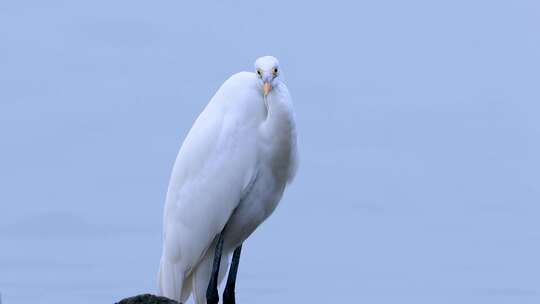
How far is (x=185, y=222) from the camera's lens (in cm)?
1562

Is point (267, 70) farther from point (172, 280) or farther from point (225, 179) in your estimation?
point (172, 280)

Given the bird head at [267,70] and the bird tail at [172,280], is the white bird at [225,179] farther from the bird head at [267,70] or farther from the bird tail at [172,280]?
the bird head at [267,70]

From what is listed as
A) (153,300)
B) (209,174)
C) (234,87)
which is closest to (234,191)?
(209,174)

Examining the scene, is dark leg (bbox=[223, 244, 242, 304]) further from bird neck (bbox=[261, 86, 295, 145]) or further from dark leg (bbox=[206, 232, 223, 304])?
bird neck (bbox=[261, 86, 295, 145])

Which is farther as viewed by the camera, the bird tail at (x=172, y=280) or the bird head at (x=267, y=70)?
the bird tail at (x=172, y=280)

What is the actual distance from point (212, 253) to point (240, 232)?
56cm

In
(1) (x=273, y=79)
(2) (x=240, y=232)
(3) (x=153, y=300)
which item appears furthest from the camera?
(2) (x=240, y=232)

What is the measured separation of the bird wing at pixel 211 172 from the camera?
15.1 metres

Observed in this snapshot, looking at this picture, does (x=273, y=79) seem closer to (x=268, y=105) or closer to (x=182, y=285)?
(x=268, y=105)

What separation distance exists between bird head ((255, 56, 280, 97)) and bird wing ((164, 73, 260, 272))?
693mm

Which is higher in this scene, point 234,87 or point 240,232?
point 234,87

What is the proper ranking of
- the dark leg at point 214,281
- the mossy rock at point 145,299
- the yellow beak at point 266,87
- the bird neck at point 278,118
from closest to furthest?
1. the mossy rock at point 145,299
2. the yellow beak at point 266,87
3. the bird neck at point 278,118
4. the dark leg at point 214,281

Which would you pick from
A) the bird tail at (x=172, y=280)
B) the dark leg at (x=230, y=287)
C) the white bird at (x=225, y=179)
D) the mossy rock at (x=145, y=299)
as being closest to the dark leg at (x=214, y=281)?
the white bird at (x=225, y=179)

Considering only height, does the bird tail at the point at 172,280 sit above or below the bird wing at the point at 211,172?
below
